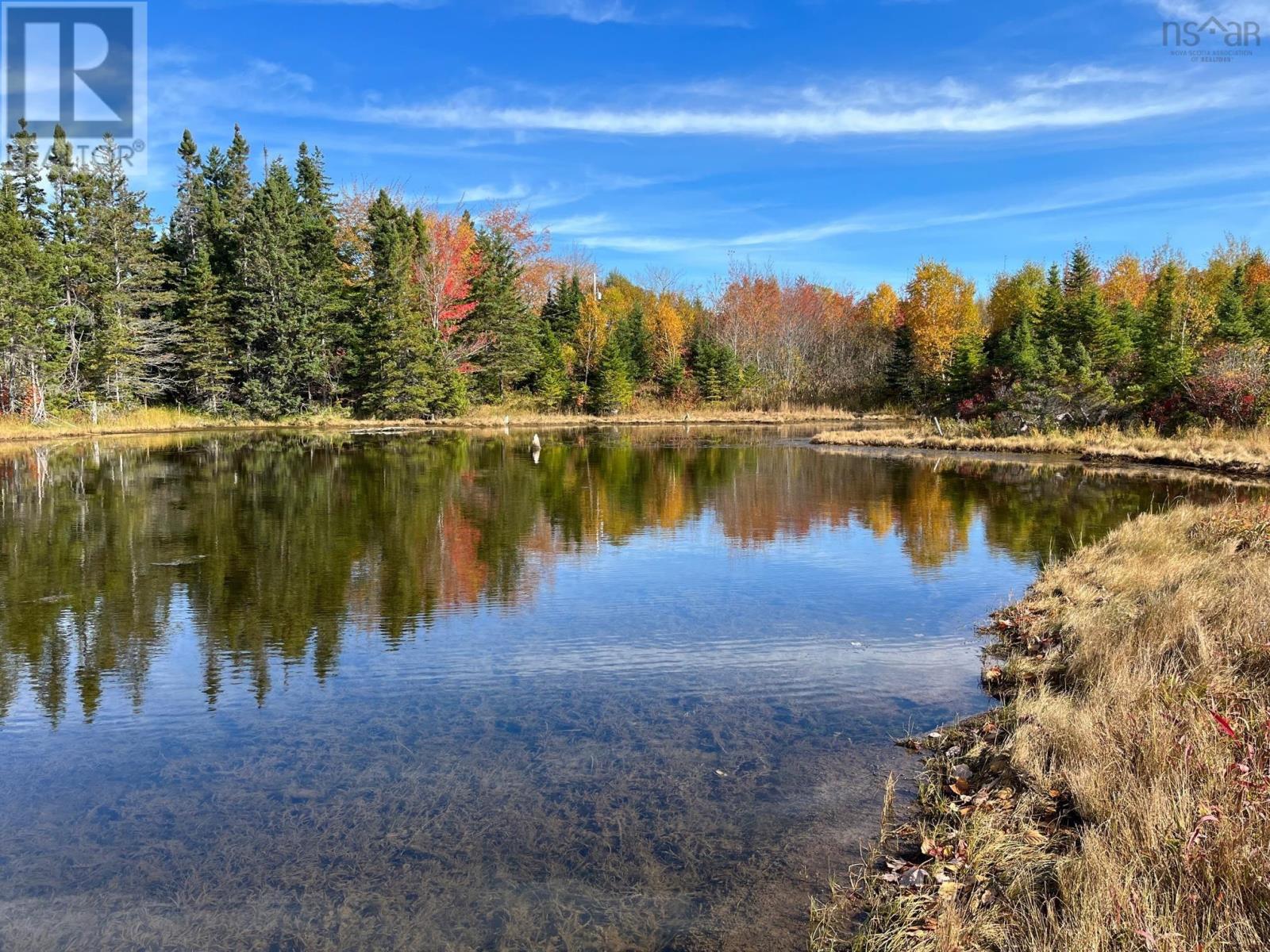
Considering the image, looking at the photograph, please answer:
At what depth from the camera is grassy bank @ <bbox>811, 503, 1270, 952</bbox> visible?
3412 millimetres

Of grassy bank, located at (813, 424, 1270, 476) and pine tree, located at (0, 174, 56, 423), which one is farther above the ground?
pine tree, located at (0, 174, 56, 423)

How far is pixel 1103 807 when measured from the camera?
4.38 meters

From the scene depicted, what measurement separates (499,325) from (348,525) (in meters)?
37.5

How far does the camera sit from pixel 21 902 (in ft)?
13.8

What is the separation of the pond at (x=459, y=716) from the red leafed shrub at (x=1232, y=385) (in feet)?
59.0

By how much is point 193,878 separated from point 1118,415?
3863 centimetres

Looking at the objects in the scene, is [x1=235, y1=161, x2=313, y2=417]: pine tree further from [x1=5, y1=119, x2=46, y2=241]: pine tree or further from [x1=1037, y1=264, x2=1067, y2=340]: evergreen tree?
[x1=1037, y1=264, x2=1067, y2=340]: evergreen tree

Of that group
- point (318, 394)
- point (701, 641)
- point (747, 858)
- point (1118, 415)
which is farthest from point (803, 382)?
point (747, 858)

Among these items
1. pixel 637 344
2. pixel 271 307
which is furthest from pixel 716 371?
pixel 271 307

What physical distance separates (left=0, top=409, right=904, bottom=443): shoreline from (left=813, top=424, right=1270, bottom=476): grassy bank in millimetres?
16619

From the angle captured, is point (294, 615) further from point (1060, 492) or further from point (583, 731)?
point (1060, 492)

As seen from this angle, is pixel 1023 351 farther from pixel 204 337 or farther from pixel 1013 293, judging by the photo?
pixel 204 337

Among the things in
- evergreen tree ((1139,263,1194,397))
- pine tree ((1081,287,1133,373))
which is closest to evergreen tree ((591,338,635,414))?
pine tree ((1081,287,1133,373))

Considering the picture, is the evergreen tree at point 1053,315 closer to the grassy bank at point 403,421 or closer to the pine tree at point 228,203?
the grassy bank at point 403,421
